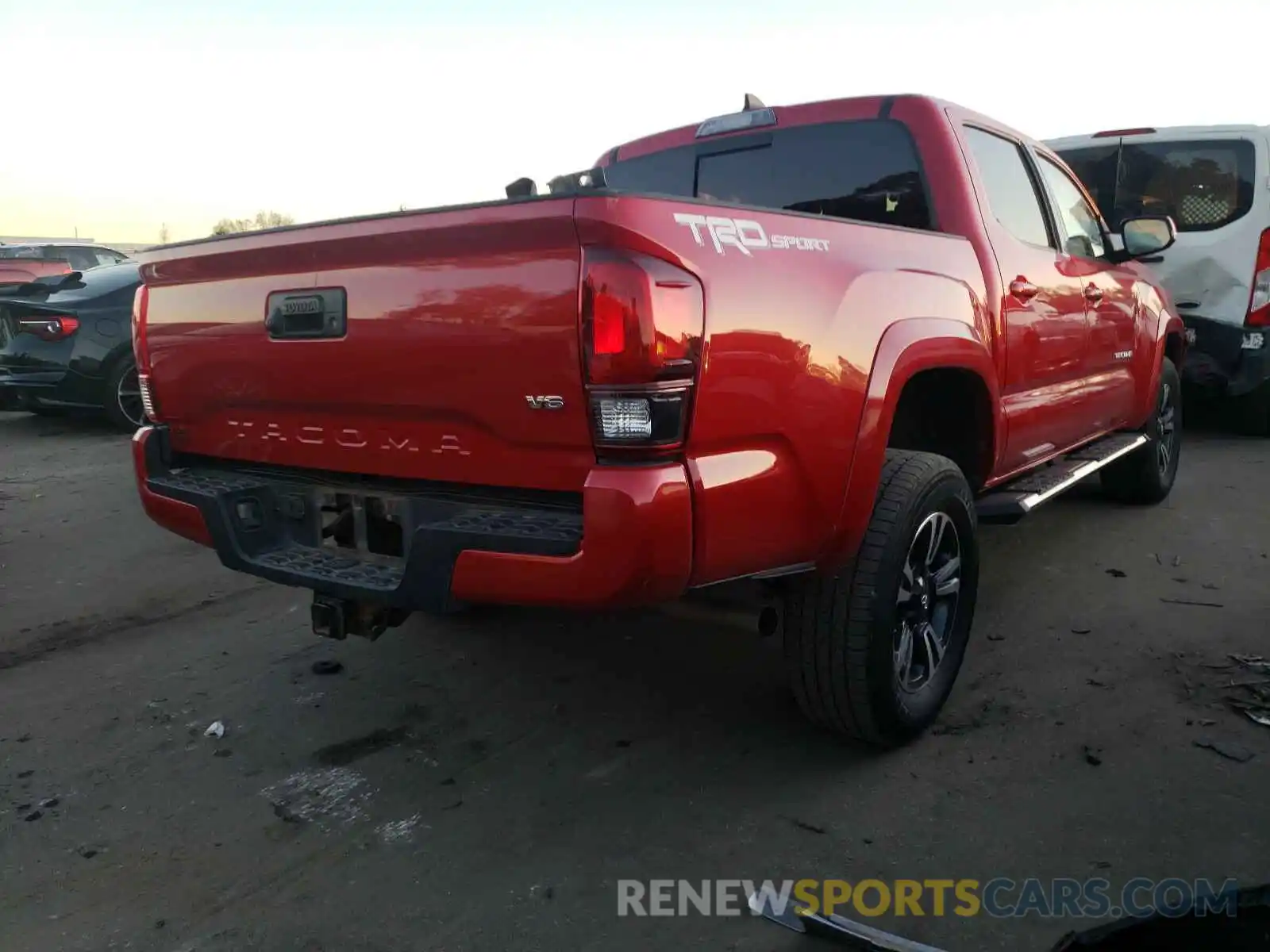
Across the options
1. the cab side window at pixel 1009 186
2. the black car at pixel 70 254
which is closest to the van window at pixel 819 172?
the cab side window at pixel 1009 186

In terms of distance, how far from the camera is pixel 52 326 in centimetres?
766

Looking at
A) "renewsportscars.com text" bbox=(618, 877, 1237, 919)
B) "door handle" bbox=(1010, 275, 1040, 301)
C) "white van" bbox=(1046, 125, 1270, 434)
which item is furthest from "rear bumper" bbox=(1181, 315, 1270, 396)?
"renewsportscars.com text" bbox=(618, 877, 1237, 919)

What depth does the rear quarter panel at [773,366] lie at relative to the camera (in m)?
2.14

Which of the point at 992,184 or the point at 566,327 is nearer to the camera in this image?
the point at 566,327

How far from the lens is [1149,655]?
3.61 meters

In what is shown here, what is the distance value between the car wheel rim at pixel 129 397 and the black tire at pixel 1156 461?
23.5 ft

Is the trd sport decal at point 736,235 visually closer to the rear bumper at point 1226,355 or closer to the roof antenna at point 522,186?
the roof antenna at point 522,186

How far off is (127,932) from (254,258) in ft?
Answer: 5.70

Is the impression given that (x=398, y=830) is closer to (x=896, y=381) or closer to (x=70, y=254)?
(x=896, y=381)

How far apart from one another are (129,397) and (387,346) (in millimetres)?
6539

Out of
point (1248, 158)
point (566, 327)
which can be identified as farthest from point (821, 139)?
point (1248, 158)

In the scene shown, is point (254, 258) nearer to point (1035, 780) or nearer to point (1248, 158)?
point (1035, 780)

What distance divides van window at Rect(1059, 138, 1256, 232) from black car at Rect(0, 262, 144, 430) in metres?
7.47

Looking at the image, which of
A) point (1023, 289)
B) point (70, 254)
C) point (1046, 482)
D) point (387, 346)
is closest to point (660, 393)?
point (387, 346)
